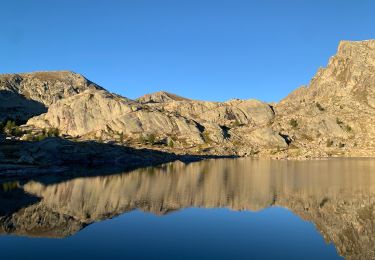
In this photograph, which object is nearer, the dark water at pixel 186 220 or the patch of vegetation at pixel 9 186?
the dark water at pixel 186 220

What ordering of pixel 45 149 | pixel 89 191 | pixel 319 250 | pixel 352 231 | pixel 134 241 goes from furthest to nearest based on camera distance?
pixel 45 149, pixel 89 191, pixel 352 231, pixel 134 241, pixel 319 250

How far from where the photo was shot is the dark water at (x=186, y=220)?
153 ft

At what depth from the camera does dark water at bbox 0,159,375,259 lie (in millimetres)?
46562

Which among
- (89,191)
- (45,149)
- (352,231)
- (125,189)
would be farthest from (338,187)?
(45,149)

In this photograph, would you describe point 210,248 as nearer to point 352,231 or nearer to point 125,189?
point 352,231

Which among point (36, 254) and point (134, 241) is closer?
point (36, 254)

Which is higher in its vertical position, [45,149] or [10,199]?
[45,149]

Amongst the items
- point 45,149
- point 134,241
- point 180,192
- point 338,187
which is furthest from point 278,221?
point 45,149

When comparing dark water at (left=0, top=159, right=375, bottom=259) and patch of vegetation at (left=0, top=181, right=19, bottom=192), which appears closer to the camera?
dark water at (left=0, top=159, right=375, bottom=259)

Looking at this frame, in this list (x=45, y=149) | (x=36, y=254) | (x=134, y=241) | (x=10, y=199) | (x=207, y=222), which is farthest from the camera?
(x=45, y=149)

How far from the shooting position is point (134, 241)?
167ft

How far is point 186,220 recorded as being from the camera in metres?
66.6

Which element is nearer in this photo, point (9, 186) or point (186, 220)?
point (186, 220)

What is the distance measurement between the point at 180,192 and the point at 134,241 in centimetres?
4808
